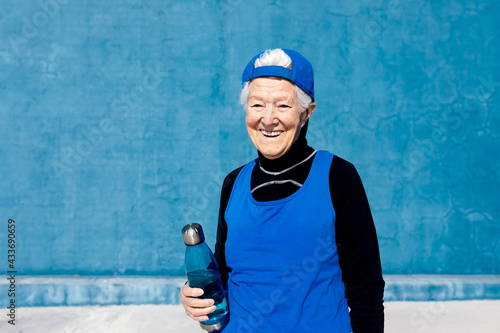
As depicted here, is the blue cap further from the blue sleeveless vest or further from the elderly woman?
the blue sleeveless vest

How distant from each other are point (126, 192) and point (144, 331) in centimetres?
116

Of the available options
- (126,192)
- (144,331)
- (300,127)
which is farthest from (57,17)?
(300,127)

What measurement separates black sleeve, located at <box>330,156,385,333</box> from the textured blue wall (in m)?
2.40

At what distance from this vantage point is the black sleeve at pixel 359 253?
3.69ft

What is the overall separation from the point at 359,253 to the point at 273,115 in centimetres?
48

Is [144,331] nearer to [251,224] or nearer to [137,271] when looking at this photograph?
[137,271]

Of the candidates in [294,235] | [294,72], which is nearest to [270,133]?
[294,72]

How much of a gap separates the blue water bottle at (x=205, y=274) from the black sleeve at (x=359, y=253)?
0.40m

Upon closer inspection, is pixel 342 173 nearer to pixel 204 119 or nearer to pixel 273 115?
pixel 273 115

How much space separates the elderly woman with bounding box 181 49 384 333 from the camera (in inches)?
44.7

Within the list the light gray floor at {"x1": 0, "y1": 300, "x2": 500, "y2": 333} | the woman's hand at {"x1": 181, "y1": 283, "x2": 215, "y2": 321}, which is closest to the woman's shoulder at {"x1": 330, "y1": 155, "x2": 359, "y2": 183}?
the woman's hand at {"x1": 181, "y1": 283, "x2": 215, "y2": 321}

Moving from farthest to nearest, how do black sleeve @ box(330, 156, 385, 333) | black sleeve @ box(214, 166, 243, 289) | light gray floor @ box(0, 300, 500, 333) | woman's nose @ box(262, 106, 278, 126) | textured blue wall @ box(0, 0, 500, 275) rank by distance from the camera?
textured blue wall @ box(0, 0, 500, 275), light gray floor @ box(0, 300, 500, 333), black sleeve @ box(214, 166, 243, 289), woman's nose @ box(262, 106, 278, 126), black sleeve @ box(330, 156, 385, 333)

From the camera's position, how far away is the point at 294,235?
115cm

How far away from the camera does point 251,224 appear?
121 cm
